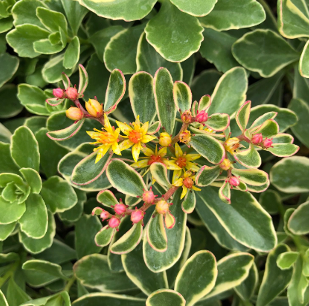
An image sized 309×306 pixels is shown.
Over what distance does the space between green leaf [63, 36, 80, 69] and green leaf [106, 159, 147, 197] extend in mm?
436

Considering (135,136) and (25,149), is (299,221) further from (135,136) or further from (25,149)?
(25,149)

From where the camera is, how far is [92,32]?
1.25m

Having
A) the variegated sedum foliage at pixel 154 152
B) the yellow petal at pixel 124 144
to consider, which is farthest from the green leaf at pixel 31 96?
the yellow petal at pixel 124 144

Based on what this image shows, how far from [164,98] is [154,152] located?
0.16 meters

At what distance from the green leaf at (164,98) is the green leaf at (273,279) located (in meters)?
0.62

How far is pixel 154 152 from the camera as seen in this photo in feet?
3.07

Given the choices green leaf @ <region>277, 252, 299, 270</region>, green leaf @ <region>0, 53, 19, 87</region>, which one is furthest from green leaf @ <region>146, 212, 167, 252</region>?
green leaf @ <region>0, 53, 19, 87</region>

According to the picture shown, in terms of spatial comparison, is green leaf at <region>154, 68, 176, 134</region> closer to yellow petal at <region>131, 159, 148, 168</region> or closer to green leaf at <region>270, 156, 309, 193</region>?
yellow petal at <region>131, 159, 148, 168</region>

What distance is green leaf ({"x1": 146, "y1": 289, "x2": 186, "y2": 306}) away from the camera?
950 millimetres

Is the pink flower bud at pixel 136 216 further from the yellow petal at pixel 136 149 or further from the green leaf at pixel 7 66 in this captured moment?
the green leaf at pixel 7 66

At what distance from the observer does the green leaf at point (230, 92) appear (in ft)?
3.41

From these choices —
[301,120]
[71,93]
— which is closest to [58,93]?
[71,93]

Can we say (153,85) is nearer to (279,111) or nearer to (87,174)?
(87,174)

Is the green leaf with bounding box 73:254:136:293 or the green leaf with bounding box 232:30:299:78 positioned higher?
the green leaf with bounding box 232:30:299:78
